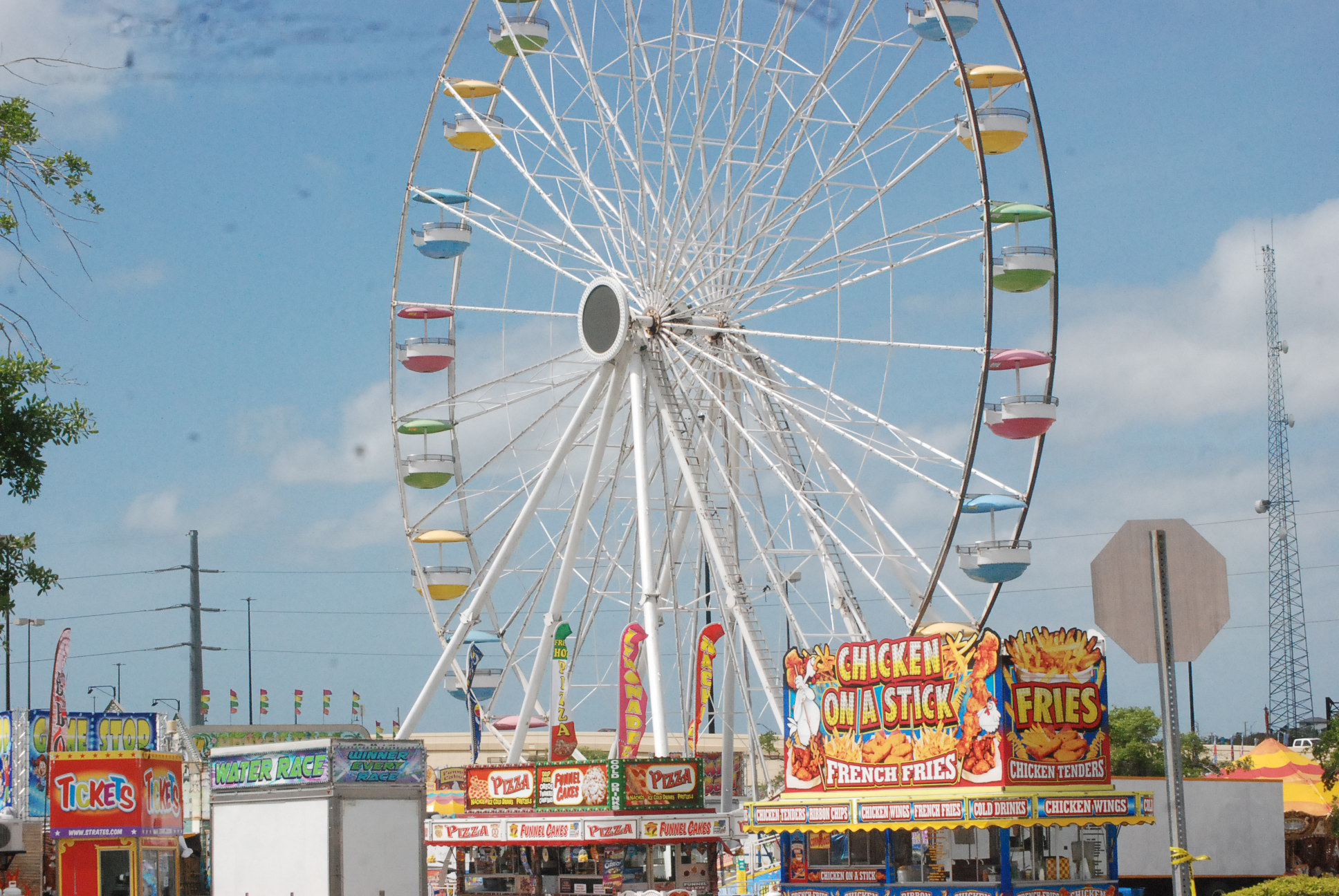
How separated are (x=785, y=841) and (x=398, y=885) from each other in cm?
598

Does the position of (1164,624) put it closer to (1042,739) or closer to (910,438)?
(1042,739)

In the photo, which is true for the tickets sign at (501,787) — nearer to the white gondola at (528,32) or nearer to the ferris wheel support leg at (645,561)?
the ferris wheel support leg at (645,561)

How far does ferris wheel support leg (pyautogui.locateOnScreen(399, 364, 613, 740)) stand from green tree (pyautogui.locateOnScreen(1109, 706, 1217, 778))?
40.0 metres

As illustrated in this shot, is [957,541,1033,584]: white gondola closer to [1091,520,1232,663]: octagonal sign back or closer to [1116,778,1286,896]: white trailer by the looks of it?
[1116,778,1286,896]: white trailer

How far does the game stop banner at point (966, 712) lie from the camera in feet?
78.4

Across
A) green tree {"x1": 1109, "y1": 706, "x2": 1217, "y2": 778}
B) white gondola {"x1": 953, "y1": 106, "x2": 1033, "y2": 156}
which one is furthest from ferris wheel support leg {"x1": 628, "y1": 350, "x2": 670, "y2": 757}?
green tree {"x1": 1109, "y1": 706, "x2": 1217, "y2": 778}

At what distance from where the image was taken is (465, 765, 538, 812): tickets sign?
30828 millimetres

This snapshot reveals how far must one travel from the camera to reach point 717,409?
34031mm

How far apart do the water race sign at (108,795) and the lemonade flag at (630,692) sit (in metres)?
9.94

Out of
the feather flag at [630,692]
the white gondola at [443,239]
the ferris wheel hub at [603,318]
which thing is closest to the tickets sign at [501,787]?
the feather flag at [630,692]

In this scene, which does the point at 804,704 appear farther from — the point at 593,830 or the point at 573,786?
the point at 573,786

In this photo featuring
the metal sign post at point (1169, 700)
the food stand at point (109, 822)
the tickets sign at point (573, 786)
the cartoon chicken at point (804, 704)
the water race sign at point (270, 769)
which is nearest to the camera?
the metal sign post at point (1169, 700)

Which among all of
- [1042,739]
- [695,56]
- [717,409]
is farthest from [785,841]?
[695,56]

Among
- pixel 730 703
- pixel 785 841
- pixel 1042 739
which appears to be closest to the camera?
pixel 1042 739
